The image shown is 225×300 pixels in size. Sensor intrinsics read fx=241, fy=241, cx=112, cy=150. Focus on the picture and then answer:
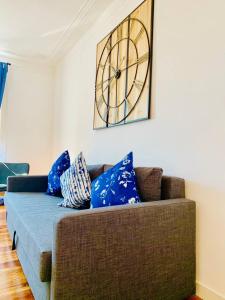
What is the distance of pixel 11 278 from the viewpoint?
62.7 inches

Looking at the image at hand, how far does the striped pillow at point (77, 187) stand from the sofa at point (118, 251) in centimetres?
43

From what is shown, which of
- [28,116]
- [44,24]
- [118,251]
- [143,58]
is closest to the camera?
[118,251]

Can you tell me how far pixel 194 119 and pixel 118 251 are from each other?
2.90ft

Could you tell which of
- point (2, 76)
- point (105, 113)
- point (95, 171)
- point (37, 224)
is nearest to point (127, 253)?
point (37, 224)

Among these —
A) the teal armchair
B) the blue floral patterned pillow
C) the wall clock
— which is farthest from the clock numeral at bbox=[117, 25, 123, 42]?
the teal armchair

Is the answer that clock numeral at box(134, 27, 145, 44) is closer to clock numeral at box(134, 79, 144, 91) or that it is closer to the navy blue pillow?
clock numeral at box(134, 79, 144, 91)

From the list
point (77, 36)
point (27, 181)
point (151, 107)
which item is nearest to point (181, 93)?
point (151, 107)

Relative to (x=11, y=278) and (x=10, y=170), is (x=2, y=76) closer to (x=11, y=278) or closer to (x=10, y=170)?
(x=10, y=170)

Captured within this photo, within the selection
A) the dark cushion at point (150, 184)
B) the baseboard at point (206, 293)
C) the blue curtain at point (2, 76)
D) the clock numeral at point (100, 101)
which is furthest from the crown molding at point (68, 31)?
the baseboard at point (206, 293)

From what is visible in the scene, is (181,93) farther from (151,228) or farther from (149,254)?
(149,254)

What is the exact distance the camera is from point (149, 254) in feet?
3.99

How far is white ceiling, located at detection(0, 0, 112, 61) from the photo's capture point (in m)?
2.52

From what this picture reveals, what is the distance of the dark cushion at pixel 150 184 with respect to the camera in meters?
1.47

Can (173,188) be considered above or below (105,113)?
below
